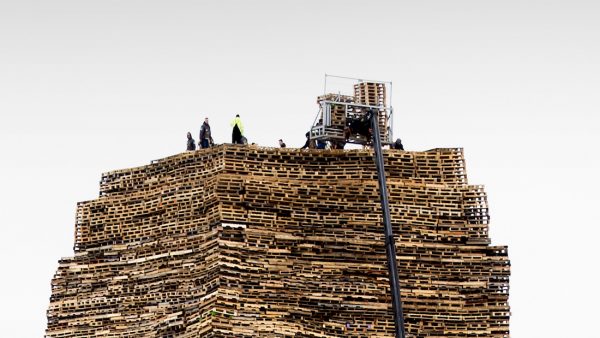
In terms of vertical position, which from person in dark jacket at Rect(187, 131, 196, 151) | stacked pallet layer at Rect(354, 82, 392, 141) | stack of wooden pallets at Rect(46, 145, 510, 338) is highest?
stacked pallet layer at Rect(354, 82, 392, 141)

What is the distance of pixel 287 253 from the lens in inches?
1783

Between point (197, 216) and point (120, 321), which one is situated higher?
point (197, 216)

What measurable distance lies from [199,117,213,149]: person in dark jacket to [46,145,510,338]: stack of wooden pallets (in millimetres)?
1075

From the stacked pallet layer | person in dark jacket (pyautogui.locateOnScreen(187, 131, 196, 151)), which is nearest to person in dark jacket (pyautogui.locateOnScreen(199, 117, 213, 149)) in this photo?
person in dark jacket (pyautogui.locateOnScreen(187, 131, 196, 151))

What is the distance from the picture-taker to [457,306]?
45375 mm

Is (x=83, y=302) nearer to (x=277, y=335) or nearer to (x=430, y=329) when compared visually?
(x=277, y=335)

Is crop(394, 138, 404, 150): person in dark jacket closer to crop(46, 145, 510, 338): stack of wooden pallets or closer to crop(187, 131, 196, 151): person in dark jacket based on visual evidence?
crop(46, 145, 510, 338): stack of wooden pallets

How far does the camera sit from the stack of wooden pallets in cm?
4456

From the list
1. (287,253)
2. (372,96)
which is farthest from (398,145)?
(287,253)

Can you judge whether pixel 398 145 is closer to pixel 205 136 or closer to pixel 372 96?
pixel 372 96

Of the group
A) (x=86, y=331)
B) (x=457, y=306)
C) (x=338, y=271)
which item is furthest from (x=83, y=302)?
(x=457, y=306)

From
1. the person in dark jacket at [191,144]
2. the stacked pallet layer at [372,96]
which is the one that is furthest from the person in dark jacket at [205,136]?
the stacked pallet layer at [372,96]

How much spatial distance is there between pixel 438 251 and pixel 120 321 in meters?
9.16

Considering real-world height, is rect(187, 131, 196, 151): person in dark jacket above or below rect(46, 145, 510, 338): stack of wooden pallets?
above
